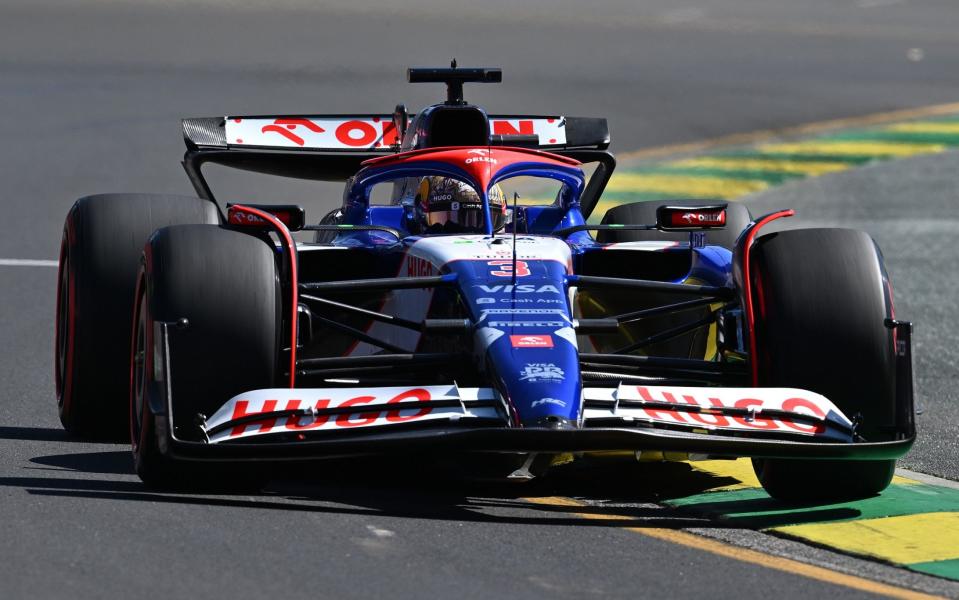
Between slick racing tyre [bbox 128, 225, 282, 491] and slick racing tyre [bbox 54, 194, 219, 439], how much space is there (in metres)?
1.13

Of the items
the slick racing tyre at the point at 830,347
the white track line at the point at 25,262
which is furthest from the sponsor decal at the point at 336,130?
the white track line at the point at 25,262

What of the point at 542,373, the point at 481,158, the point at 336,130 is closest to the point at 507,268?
the point at 542,373

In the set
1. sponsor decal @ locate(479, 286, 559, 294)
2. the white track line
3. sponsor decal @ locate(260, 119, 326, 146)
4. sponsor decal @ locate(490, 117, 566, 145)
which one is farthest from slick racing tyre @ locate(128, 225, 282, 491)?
the white track line

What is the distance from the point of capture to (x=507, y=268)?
7480 mm

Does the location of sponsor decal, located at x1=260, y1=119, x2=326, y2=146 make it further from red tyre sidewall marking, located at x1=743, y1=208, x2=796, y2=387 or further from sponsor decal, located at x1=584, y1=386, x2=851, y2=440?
sponsor decal, located at x1=584, y1=386, x2=851, y2=440

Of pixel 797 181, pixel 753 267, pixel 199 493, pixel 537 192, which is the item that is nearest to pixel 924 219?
pixel 797 181

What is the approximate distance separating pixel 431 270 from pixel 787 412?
5.59 feet

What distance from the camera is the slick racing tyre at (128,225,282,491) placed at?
688 centimetres

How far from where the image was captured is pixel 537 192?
60.1 ft

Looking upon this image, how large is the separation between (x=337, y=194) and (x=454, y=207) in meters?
9.94

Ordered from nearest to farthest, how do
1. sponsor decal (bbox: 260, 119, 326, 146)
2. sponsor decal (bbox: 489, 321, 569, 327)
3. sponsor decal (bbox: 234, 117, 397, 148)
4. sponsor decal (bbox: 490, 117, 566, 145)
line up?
sponsor decal (bbox: 489, 321, 569, 327) < sponsor decal (bbox: 234, 117, 397, 148) < sponsor decal (bbox: 260, 119, 326, 146) < sponsor decal (bbox: 490, 117, 566, 145)

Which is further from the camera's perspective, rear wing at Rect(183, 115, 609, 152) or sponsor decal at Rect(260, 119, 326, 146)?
sponsor decal at Rect(260, 119, 326, 146)

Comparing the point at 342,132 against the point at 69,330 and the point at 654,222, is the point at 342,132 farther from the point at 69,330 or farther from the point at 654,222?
the point at 69,330

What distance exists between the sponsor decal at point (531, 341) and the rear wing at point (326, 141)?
3156 mm
